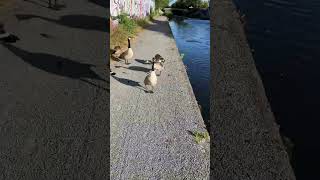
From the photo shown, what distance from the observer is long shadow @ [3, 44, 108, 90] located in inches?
538

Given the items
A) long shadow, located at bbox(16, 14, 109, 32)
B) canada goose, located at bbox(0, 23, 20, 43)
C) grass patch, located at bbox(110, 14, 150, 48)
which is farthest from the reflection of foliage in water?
canada goose, located at bbox(0, 23, 20, 43)

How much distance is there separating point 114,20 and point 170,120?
10698 mm

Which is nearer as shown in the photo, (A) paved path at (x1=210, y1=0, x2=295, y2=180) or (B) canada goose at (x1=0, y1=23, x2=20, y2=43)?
(A) paved path at (x1=210, y1=0, x2=295, y2=180)

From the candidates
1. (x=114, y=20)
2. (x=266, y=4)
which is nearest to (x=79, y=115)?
(x=114, y=20)

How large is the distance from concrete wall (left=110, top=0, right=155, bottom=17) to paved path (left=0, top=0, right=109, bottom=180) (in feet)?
12.0

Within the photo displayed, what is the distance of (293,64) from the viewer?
17094mm

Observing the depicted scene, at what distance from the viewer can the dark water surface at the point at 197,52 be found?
15563 mm

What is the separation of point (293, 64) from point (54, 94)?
9.44 m

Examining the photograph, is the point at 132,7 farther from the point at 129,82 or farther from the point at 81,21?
the point at 129,82

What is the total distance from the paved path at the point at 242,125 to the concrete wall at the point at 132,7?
603 cm

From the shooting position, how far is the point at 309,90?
1496 centimetres

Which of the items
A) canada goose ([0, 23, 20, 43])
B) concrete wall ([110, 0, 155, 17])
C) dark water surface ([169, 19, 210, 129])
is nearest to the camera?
dark water surface ([169, 19, 210, 129])

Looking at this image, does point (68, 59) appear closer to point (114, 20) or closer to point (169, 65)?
point (169, 65)

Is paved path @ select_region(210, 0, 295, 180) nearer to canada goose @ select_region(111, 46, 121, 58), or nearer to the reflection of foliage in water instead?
canada goose @ select_region(111, 46, 121, 58)
